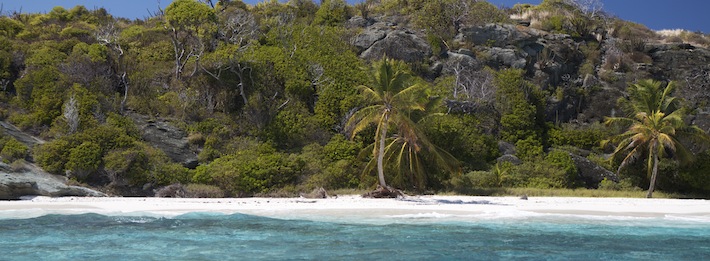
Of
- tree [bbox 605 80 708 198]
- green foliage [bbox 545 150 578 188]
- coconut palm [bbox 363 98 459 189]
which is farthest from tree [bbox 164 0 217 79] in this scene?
tree [bbox 605 80 708 198]

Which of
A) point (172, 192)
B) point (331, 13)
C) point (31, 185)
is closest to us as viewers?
point (31, 185)

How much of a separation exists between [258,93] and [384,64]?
12.3 metres

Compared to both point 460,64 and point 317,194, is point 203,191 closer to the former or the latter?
point 317,194

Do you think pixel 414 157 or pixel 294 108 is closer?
pixel 414 157

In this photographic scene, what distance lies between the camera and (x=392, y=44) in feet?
123

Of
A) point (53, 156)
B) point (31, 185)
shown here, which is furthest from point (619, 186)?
point (53, 156)

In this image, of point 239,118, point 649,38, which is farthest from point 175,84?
point 649,38

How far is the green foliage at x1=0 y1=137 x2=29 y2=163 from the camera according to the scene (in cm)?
2272

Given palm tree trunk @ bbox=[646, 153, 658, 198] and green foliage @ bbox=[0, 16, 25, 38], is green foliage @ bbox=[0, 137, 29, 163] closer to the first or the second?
green foliage @ bbox=[0, 16, 25, 38]

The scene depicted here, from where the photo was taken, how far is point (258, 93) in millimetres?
32031

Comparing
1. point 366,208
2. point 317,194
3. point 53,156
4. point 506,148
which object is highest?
point 506,148

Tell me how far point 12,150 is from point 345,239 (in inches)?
738

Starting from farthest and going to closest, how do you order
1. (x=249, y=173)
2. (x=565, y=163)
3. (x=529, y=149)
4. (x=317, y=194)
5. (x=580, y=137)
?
(x=580, y=137) → (x=529, y=149) → (x=565, y=163) → (x=249, y=173) → (x=317, y=194)

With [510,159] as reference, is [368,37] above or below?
above
